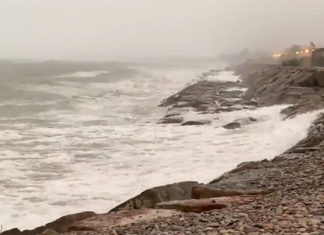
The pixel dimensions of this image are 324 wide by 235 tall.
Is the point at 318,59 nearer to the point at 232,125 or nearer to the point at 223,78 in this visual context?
the point at 223,78

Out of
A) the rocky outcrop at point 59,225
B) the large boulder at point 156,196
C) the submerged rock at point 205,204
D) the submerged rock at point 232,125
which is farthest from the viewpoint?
the submerged rock at point 232,125

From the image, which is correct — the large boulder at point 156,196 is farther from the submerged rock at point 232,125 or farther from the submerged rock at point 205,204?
the submerged rock at point 232,125

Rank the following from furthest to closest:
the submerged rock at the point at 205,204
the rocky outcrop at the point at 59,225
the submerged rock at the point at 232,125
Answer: the submerged rock at the point at 232,125, the rocky outcrop at the point at 59,225, the submerged rock at the point at 205,204

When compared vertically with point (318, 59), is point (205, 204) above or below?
below

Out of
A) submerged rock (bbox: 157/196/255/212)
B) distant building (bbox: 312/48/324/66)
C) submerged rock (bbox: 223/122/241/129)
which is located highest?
distant building (bbox: 312/48/324/66)

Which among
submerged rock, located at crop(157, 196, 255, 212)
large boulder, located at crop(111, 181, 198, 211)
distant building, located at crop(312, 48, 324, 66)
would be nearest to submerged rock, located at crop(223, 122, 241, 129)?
large boulder, located at crop(111, 181, 198, 211)

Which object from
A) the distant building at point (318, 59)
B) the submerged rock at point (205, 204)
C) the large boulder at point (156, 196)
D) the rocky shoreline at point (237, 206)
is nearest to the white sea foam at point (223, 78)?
the distant building at point (318, 59)

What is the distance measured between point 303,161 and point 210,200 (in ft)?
13.1

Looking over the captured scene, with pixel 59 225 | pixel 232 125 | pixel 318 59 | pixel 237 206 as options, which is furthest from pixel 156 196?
pixel 318 59

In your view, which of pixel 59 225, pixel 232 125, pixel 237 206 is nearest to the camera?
pixel 237 206

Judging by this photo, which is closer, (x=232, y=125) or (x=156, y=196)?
(x=156, y=196)


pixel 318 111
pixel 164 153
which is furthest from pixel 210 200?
pixel 318 111

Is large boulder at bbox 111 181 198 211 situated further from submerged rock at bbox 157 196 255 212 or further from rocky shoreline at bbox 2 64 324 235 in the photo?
A: submerged rock at bbox 157 196 255 212

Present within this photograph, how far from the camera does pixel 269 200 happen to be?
8.88m
